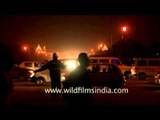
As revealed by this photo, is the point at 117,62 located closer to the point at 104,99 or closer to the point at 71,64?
the point at 71,64

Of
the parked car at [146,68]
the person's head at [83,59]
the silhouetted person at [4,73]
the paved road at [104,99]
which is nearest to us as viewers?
the silhouetted person at [4,73]

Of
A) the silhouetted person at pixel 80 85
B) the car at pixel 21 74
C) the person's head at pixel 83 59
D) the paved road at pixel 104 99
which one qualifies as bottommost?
the paved road at pixel 104 99

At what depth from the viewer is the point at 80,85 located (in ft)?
26.7

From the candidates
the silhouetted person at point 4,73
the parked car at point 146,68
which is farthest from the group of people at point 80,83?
the parked car at point 146,68

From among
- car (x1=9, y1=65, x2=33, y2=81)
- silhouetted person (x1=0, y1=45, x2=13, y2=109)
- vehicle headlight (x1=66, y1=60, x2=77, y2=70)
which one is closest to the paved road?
vehicle headlight (x1=66, y1=60, x2=77, y2=70)

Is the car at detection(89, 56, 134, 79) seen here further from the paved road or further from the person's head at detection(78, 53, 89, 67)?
the person's head at detection(78, 53, 89, 67)

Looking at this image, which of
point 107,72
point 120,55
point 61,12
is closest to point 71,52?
point 120,55

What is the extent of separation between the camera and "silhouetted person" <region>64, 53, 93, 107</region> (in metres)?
7.95

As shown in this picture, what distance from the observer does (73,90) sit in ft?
26.4

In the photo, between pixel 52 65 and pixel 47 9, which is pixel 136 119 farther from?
pixel 52 65

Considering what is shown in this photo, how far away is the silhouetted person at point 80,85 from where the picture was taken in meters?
7.95

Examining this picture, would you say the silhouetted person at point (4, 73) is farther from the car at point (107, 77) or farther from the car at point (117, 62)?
the car at point (117, 62)

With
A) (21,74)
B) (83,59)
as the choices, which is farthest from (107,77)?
(83,59)

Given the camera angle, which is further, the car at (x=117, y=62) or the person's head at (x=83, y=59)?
the car at (x=117, y=62)
